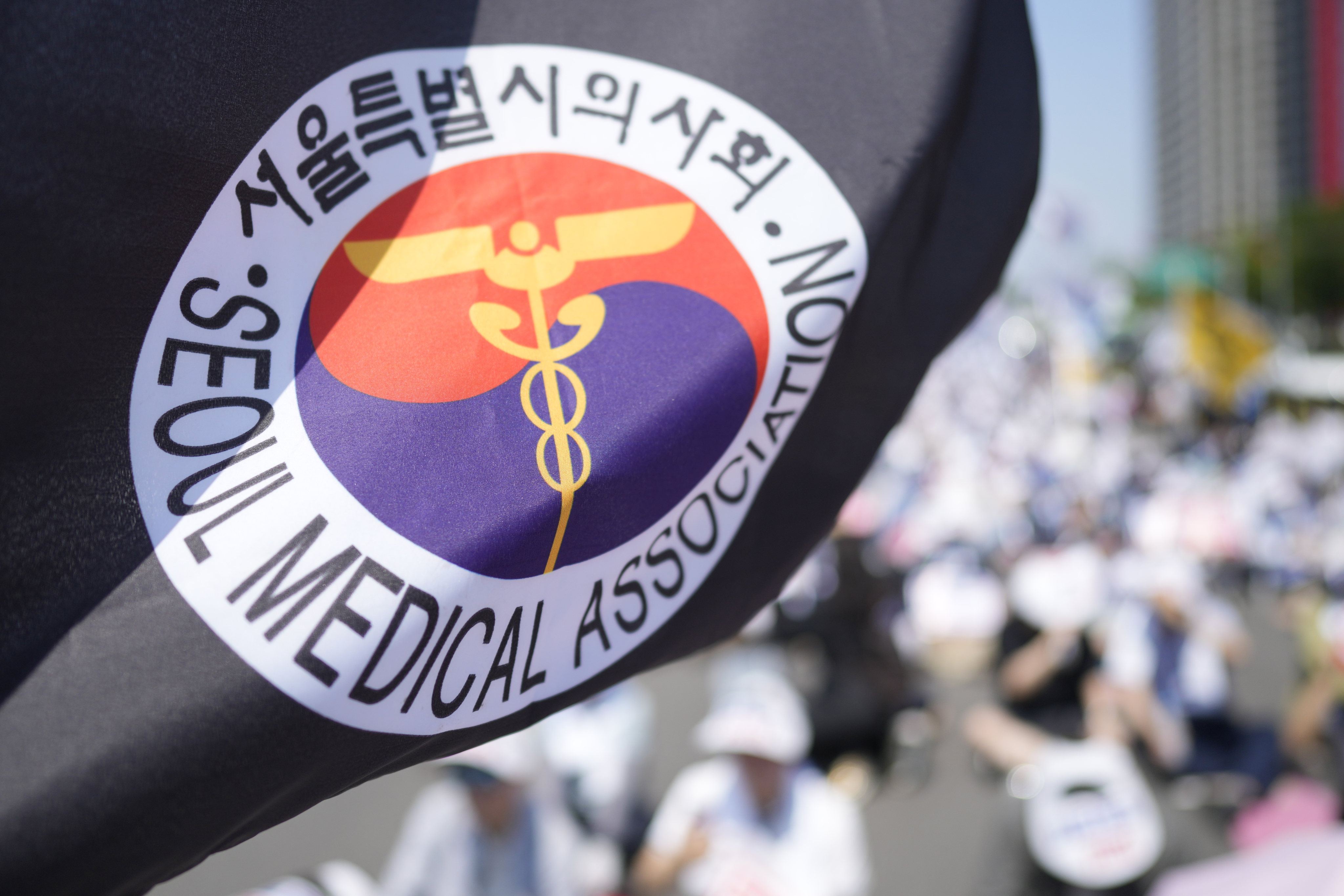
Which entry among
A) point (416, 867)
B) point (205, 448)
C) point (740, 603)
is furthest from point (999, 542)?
→ point (205, 448)

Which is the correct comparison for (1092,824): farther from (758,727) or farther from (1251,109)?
(1251,109)

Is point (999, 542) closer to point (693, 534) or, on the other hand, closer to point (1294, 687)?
point (1294, 687)

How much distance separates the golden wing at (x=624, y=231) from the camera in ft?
5.28

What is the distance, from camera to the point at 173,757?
111 cm

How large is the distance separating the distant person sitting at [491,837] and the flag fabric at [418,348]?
4.86 ft

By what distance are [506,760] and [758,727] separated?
2.69ft

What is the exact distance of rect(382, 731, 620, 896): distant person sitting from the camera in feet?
9.78

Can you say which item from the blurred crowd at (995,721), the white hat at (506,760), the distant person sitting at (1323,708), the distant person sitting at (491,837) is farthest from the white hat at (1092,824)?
the distant person sitting at (1323,708)

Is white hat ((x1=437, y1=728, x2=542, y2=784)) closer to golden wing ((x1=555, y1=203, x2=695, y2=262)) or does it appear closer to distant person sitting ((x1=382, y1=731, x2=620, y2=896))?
distant person sitting ((x1=382, y1=731, x2=620, y2=896))

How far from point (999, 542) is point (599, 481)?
28.6ft

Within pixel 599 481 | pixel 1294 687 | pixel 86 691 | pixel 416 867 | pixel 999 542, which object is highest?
pixel 599 481

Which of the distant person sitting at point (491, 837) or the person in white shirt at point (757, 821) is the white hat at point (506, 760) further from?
the person in white shirt at point (757, 821)

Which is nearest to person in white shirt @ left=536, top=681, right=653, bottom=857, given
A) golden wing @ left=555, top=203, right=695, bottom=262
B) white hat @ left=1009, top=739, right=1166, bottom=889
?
white hat @ left=1009, top=739, right=1166, bottom=889

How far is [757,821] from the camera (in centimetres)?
322
